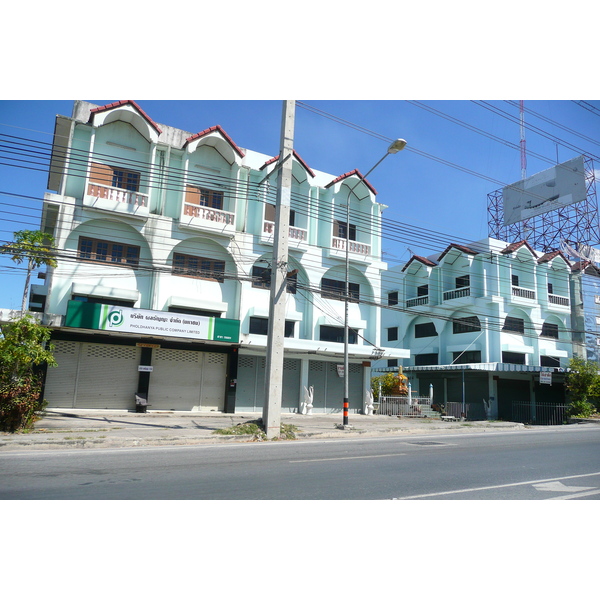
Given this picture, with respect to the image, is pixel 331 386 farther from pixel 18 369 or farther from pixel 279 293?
pixel 18 369

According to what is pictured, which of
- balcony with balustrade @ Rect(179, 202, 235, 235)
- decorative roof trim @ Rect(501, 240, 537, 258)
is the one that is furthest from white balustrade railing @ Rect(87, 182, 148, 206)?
decorative roof trim @ Rect(501, 240, 537, 258)

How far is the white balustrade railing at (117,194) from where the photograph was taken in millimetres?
20156

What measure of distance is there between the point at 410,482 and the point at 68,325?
14634 mm

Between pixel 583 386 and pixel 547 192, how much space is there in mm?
15403

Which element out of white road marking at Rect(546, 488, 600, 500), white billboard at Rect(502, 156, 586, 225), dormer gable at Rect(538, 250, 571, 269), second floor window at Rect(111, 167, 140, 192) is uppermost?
white billboard at Rect(502, 156, 586, 225)

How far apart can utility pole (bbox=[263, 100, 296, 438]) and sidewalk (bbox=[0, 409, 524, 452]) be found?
108cm

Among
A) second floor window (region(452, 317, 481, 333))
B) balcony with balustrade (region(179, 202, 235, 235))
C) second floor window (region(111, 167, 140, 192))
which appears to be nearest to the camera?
second floor window (region(111, 167, 140, 192))

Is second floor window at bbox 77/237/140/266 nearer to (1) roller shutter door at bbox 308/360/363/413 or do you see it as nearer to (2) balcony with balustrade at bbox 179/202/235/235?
(2) balcony with balustrade at bbox 179/202/235/235

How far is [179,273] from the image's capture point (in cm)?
2211

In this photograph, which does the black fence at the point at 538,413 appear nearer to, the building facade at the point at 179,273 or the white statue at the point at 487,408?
the white statue at the point at 487,408

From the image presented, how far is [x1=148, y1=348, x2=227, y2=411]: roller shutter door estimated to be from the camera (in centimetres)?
2152
